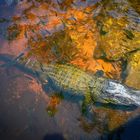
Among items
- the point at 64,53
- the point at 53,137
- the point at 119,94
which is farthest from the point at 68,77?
the point at 53,137

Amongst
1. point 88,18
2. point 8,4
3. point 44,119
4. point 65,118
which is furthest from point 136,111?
point 8,4

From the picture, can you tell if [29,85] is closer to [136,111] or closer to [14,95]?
[14,95]

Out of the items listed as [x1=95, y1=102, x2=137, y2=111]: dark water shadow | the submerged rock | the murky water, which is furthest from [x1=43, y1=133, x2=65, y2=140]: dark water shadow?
the submerged rock

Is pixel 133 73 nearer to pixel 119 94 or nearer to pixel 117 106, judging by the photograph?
pixel 119 94

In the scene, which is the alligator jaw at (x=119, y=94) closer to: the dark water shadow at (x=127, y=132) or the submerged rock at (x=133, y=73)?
the submerged rock at (x=133, y=73)

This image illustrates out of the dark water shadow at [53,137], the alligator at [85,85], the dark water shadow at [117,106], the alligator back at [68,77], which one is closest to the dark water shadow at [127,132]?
the dark water shadow at [117,106]

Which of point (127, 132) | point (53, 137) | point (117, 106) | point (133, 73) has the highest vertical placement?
point (133, 73)

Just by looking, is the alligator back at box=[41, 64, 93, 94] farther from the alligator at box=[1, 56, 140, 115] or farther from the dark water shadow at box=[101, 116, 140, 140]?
the dark water shadow at box=[101, 116, 140, 140]
